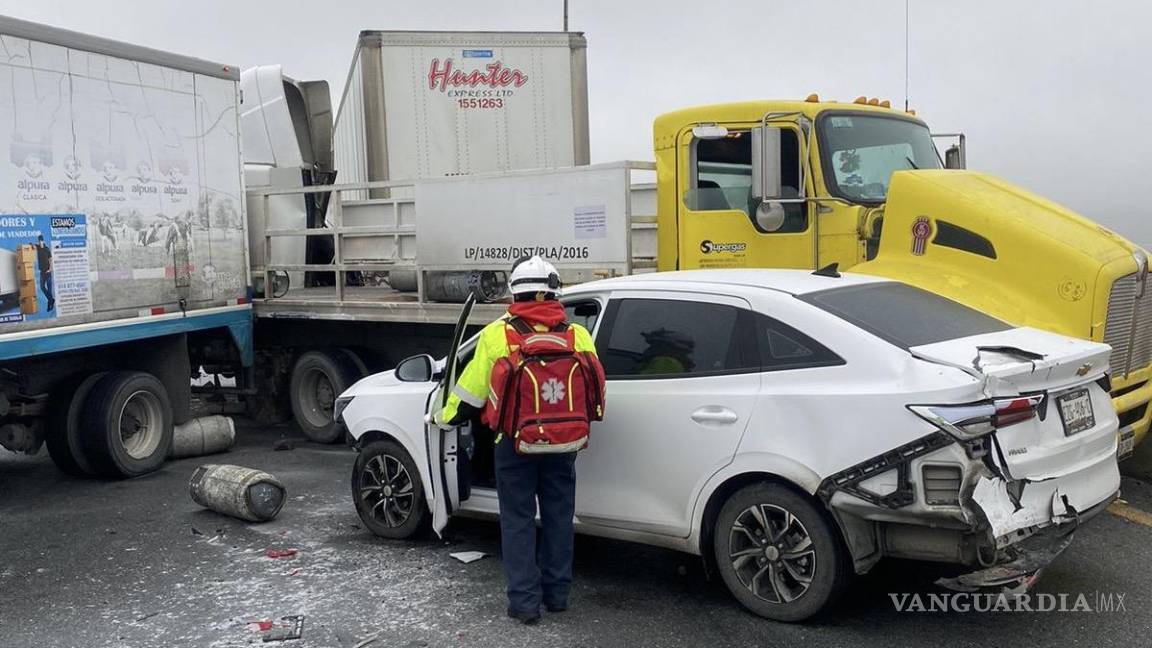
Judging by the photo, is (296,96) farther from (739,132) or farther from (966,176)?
(966,176)

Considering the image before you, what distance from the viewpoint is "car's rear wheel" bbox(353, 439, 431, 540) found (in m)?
6.21

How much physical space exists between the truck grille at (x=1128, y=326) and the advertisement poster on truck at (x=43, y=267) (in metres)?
7.28

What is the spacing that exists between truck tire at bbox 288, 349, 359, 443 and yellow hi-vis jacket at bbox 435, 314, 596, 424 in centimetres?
549

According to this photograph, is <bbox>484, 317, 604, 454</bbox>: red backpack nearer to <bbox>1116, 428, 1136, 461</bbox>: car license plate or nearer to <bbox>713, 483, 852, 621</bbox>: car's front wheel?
<bbox>713, 483, 852, 621</bbox>: car's front wheel

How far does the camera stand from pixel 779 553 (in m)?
4.66

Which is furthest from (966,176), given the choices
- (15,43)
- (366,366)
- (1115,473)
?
(15,43)

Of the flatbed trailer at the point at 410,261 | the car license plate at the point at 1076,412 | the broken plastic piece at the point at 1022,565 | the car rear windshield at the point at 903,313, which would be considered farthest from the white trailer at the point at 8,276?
the car license plate at the point at 1076,412

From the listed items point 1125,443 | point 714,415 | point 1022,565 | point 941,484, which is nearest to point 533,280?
point 714,415

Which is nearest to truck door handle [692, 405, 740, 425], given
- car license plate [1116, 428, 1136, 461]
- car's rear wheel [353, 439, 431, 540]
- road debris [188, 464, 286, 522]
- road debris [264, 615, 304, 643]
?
car's rear wheel [353, 439, 431, 540]

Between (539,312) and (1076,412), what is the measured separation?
2468 millimetres

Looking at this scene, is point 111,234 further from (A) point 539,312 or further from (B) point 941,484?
(B) point 941,484

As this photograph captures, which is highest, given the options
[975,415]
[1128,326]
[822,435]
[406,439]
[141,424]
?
[1128,326]

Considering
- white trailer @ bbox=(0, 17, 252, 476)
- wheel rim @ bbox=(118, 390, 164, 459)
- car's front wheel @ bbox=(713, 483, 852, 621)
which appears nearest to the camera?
car's front wheel @ bbox=(713, 483, 852, 621)

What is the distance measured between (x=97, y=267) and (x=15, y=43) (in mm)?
1784
